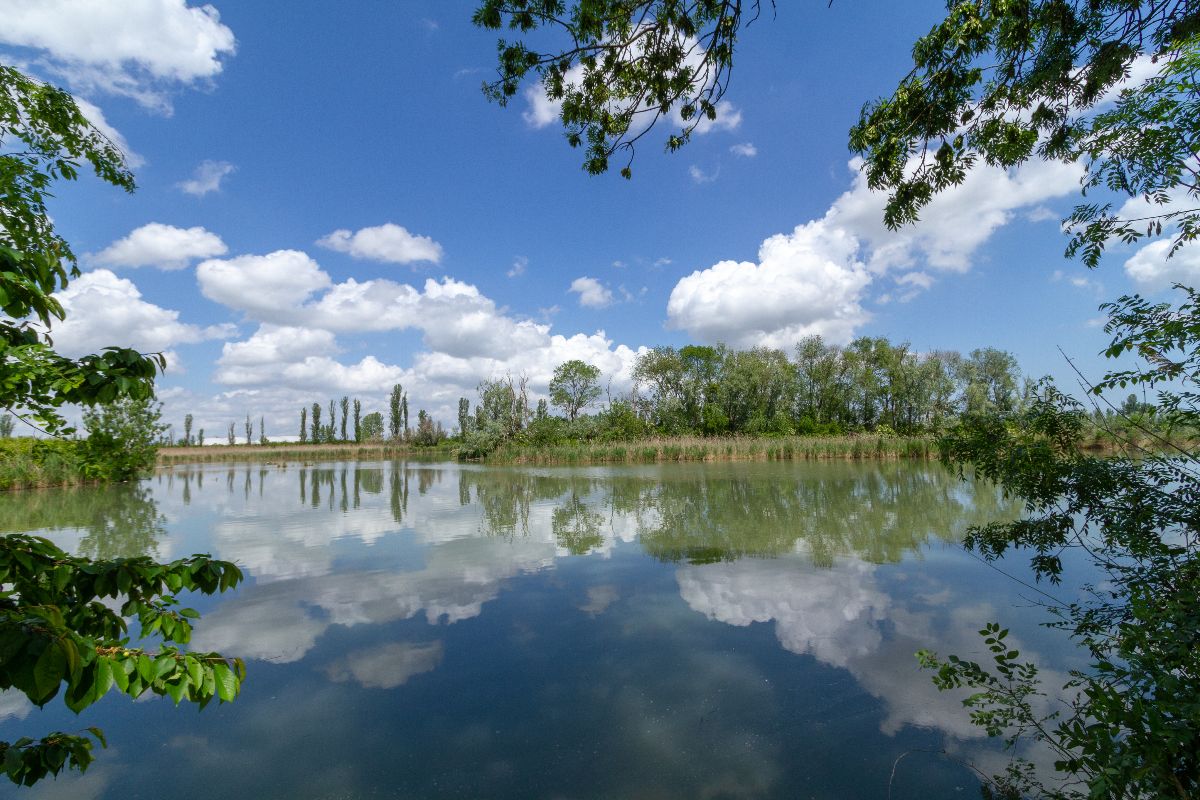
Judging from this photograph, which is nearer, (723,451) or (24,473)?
(24,473)

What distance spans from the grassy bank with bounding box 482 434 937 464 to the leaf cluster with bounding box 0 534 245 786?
28.8 metres

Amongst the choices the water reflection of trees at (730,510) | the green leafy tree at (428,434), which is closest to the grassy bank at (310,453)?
the green leafy tree at (428,434)

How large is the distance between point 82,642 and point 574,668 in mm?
3453

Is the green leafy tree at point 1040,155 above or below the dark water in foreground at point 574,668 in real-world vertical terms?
above

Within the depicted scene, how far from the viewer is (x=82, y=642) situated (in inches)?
44.6

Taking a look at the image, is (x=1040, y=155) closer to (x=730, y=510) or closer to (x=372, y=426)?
(x=730, y=510)

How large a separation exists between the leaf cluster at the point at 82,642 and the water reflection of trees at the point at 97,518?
6470 mm

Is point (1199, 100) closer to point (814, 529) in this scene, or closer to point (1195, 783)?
point (1195, 783)

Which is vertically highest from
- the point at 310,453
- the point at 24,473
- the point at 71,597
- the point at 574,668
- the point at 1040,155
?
the point at 1040,155

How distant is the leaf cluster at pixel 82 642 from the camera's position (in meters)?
0.99

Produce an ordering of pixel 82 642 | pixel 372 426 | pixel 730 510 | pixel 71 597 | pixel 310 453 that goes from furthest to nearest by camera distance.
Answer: pixel 372 426 < pixel 310 453 < pixel 730 510 < pixel 71 597 < pixel 82 642

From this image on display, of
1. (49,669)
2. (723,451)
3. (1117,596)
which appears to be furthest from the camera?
(723,451)

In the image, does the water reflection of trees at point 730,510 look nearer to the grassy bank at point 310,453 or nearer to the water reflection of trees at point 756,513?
the water reflection of trees at point 756,513

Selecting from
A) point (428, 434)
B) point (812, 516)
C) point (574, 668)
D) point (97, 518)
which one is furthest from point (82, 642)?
point (428, 434)
